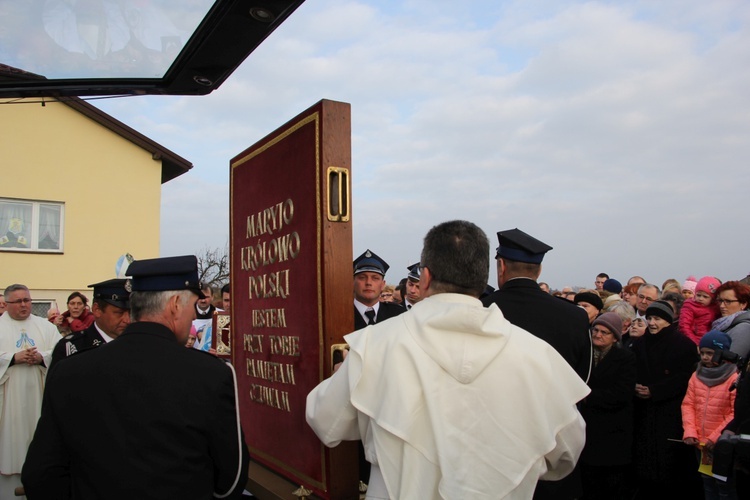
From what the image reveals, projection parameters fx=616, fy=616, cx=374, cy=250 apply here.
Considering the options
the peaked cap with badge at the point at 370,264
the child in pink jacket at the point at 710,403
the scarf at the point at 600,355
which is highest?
the peaked cap with badge at the point at 370,264

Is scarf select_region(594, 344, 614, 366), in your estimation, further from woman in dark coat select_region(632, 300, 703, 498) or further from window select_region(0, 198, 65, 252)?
window select_region(0, 198, 65, 252)

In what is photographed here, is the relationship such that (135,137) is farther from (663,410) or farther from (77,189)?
(663,410)

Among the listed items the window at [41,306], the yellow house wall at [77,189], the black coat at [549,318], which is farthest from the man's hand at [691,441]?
the window at [41,306]

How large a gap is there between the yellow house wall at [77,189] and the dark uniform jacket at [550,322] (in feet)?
49.5

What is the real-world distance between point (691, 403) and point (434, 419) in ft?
12.9

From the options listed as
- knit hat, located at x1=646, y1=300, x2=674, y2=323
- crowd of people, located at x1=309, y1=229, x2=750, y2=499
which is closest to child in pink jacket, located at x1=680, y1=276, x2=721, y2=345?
crowd of people, located at x1=309, y1=229, x2=750, y2=499

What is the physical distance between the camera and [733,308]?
223 inches

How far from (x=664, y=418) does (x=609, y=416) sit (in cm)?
65

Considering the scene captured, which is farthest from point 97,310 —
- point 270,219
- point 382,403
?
point 382,403

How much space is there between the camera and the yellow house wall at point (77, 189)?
15328 mm

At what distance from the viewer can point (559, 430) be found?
199 centimetres

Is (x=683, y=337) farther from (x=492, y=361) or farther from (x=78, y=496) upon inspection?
(x=78, y=496)

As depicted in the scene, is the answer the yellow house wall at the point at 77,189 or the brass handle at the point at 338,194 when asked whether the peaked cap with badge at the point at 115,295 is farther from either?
the yellow house wall at the point at 77,189

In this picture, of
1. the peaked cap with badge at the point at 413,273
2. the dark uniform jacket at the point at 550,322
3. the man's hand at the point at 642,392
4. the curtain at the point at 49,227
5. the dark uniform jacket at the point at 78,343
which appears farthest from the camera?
the curtain at the point at 49,227
